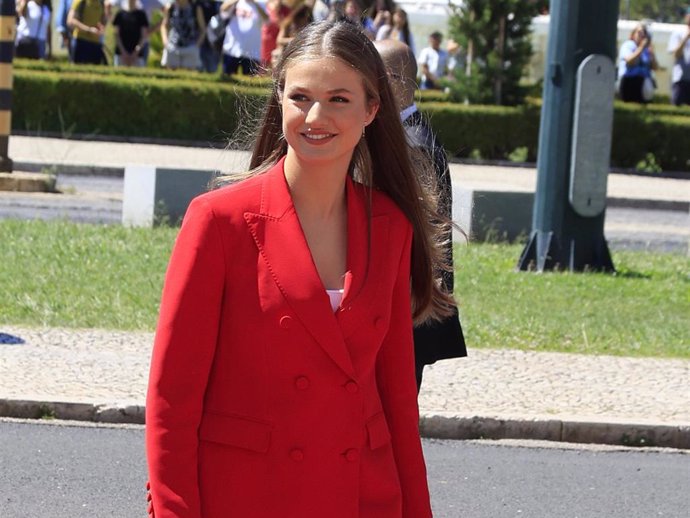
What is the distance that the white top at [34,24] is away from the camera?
24.8 m

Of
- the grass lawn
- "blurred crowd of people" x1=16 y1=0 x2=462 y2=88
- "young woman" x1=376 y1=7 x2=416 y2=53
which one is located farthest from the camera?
"blurred crowd of people" x1=16 y1=0 x2=462 y2=88

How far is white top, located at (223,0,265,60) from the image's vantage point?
23.4 meters

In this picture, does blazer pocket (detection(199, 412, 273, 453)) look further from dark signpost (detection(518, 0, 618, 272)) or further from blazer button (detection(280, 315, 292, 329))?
dark signpost (detection(518, 0, 618, 272))

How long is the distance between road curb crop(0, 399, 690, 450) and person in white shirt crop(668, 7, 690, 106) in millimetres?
19804

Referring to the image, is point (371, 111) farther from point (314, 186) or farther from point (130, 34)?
point (130, 34)

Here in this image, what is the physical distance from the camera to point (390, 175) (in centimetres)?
332

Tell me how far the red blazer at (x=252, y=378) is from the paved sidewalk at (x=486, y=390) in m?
4.34

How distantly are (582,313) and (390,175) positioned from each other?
7.27 m

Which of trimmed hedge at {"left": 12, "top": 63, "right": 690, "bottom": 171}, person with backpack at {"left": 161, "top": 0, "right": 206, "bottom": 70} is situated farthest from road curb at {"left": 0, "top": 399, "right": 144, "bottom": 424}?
person with backpack at {"left": 161, "top": 0, "right": 206, "bottom": 70}

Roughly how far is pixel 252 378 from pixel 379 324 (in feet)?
0.96

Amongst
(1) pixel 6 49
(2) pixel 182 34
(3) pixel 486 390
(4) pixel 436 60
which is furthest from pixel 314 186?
(4) pixel 436 60

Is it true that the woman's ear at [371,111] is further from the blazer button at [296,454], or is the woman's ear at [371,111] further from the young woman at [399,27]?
the young woman at [399,27]

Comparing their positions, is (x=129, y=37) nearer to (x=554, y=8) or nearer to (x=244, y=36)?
(x=244, y=36)

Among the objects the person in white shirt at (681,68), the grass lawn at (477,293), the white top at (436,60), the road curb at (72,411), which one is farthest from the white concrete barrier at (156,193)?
the person in white shirt at (681,68)
